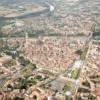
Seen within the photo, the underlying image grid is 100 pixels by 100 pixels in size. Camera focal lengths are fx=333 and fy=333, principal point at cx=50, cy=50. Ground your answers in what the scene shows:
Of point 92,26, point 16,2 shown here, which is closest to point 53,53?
point 92,26

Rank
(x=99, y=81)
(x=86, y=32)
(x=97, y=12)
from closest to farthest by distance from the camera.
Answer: (x=99, y=81)
(x=86, y=32)
(x=97, y=12)

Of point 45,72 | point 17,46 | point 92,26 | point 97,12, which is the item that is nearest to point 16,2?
point 97,12

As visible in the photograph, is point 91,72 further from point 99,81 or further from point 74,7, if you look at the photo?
point 74,7

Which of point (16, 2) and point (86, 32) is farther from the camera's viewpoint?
point (16, 2)

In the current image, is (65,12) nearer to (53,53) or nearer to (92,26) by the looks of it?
(92,26)

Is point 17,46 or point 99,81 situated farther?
point 17,46

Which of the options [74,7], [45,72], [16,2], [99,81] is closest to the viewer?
[99,81]
